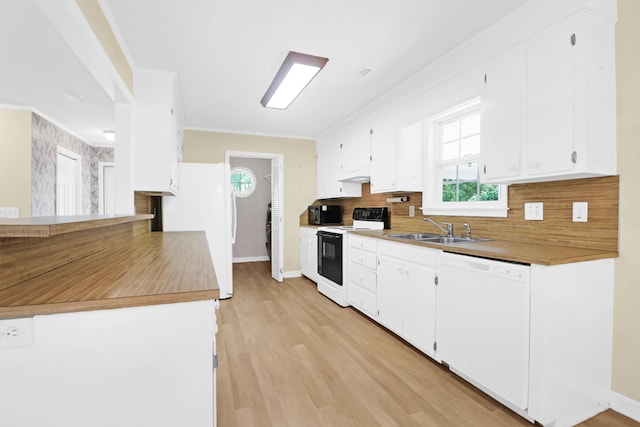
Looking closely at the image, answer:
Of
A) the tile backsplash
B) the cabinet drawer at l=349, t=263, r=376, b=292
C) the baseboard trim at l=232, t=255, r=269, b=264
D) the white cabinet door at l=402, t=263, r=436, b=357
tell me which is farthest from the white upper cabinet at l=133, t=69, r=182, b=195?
the baseboard trim at l=232, t=255, r=269, b=264

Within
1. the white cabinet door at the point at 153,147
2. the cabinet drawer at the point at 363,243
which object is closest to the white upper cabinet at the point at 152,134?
the white cabinet door at the point at 153,147

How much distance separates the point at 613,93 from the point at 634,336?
1375mm

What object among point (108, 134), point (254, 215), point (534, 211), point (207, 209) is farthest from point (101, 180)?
point (534, 211)

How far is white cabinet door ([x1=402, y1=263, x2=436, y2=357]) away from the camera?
2.26m

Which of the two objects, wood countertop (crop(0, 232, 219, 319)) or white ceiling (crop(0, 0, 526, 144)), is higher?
white ceiling (crop(0, 0, 526, 144))

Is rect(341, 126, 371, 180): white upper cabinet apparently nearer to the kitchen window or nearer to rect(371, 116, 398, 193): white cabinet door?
rect(371, 116, 398, 193): white cabinet door

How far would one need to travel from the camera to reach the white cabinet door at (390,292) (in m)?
2.64

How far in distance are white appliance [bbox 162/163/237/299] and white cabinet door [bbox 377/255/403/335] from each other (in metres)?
2.01

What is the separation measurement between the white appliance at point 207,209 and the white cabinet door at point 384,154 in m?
1.92

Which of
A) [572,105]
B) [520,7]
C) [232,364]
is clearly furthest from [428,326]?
[520,7]

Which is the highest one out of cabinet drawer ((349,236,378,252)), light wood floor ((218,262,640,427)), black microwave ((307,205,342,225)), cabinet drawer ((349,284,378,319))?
black microwave ((307,205,342,225))

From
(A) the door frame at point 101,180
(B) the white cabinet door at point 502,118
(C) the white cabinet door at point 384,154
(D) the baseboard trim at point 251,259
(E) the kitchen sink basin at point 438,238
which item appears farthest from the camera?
(D) the baseboard trim at point 251,259

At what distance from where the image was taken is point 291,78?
2914mm

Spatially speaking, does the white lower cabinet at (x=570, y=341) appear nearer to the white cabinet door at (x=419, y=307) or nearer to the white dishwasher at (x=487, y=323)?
the white dishwasher at (x=487, y=323)
